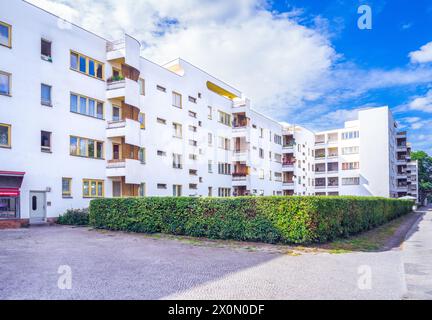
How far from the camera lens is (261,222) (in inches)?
517

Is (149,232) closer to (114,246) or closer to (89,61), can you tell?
(114,246)

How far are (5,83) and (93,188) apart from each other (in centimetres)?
885

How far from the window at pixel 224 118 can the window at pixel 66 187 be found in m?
20.8

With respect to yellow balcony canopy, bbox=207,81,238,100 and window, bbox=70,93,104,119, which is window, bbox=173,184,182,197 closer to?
window, bbox=70,93,104,119

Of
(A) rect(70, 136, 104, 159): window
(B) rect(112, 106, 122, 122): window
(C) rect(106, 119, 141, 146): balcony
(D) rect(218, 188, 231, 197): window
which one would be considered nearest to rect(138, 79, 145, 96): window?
(B) rect(112, 106, 122, 122): window

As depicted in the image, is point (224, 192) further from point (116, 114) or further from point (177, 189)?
point (116, 114)

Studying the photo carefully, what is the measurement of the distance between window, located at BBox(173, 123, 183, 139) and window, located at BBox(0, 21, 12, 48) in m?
15.5

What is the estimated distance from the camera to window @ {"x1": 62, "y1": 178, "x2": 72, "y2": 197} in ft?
75.0

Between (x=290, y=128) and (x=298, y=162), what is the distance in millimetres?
6013

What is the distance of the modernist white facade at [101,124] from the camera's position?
20.3m

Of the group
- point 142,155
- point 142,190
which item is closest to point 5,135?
point 142,155

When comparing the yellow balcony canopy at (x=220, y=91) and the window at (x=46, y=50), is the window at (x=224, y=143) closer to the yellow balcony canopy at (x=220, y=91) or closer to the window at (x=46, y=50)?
the yellow balcony canopy at (x=220, y=91)

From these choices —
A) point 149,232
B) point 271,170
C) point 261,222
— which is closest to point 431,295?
point 261,222

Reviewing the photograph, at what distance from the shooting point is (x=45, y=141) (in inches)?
864
